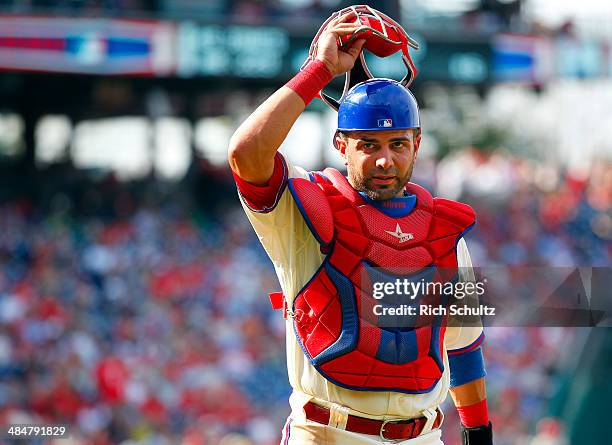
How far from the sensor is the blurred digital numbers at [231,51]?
40.7ft

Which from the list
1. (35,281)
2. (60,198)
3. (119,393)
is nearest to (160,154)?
(60,198)

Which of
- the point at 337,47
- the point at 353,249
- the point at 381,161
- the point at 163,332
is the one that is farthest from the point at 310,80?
the point at 163,332

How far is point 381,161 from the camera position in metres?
3.08

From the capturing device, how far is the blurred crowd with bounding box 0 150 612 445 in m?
9.59

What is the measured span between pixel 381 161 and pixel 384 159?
1 cm

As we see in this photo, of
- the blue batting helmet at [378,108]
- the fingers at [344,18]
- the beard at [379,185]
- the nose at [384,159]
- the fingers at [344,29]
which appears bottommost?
the beard at [379,185]

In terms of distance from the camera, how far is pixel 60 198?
41.6ft

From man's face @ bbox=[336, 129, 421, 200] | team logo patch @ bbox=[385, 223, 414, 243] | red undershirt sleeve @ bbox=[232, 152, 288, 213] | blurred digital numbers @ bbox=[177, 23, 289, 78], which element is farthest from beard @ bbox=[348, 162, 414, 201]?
blurred digital numbers @ bbox=[177, 23, 289, 78]

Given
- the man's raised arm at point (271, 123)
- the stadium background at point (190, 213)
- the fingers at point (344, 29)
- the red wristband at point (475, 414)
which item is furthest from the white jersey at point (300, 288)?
the stadium background at point (190, 213)

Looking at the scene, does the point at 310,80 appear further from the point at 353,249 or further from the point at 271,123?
the point at 353,249

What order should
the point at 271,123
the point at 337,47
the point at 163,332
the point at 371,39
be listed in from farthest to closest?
the point at 163,332 < the point at 371,39 < the point at 337,47 < the point at 271,123

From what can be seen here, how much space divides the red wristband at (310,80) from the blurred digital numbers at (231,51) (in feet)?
31.1

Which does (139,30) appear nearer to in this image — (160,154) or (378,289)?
(160,154)

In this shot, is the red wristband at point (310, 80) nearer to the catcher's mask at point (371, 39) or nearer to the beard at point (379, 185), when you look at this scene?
the catcher's mask at point (371, 39)
